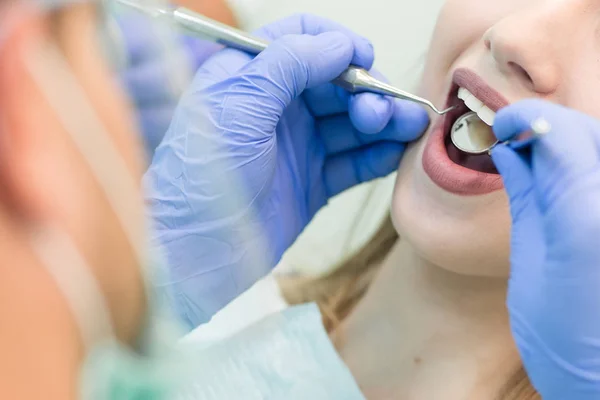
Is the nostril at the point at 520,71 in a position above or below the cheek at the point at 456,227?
above

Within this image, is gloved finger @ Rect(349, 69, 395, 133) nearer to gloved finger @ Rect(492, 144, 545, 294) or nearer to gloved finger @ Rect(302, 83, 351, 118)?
gloved finger @ Rect(302, 83, 351, 118)

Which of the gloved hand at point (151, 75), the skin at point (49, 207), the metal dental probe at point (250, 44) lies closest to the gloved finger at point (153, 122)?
the gloved hand at point (151, 75)

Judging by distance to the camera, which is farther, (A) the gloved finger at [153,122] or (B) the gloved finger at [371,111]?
(B) the gloved finger at [371,111]

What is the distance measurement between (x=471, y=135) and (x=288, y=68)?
0.33 m

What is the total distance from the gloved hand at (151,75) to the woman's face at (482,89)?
1.45 ft

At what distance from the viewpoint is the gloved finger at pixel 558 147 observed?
1.94 ft

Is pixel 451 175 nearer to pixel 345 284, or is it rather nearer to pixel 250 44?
pixel 250 44

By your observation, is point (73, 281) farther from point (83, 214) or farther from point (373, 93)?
point (373, 93)

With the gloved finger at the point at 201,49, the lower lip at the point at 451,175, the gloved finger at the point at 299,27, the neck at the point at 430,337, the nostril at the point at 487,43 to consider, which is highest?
the gloved finger at the point at 201,49

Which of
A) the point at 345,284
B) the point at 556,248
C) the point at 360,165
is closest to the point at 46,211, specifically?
the point at 556,248

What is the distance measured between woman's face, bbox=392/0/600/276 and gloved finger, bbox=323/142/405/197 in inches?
2.7

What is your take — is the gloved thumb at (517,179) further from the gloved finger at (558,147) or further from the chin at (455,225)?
the chin at (455,225)

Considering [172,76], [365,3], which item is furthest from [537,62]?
[365,3]

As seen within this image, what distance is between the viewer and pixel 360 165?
3.71 ft
